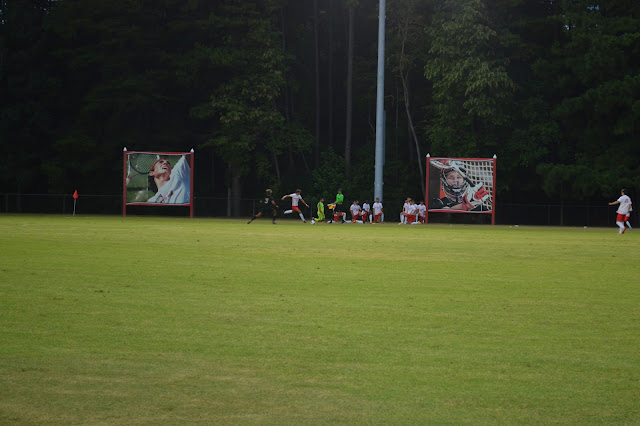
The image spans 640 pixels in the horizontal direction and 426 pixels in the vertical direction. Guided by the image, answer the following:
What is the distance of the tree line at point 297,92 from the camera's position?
48844 millimetres

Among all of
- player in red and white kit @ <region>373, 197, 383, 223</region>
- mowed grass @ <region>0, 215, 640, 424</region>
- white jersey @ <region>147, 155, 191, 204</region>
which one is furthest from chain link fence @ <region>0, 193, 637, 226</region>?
mowed grass @ <region>0, 215, 640, 424</region>

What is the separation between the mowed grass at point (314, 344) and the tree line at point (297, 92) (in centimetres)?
3454

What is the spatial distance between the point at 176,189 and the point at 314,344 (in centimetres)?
3743

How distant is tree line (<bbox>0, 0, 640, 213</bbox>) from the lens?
160 feet

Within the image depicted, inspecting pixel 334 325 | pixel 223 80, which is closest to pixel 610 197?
pixel 223 80

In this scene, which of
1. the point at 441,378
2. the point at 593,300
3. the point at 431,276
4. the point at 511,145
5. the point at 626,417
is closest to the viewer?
the point at 626,417

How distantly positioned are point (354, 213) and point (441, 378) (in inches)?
1553

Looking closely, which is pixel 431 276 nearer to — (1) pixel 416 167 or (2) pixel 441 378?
(2) pixel 441 378

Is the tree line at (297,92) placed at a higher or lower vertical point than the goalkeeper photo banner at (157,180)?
higher

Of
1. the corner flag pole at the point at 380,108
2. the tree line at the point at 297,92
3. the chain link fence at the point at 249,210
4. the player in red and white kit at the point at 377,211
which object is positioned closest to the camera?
the corner flag pole at the point at 380,108

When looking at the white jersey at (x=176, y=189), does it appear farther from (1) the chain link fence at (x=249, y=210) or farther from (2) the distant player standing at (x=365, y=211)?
(2) the distant player standing at (x=365, y=211)

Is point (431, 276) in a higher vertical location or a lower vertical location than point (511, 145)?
lower

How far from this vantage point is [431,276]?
14906 mm

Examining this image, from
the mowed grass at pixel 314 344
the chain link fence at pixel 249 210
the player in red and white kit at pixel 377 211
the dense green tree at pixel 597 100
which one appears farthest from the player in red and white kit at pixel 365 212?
the mowed grass at pixel 314 344
